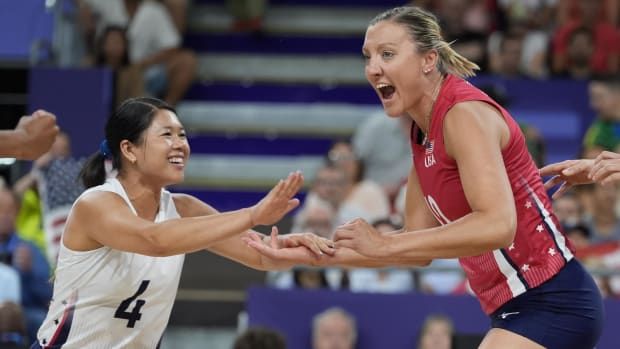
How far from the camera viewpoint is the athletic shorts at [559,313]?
12.4 ft

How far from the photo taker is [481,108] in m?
3.73

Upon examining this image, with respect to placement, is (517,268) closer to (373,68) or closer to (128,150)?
(373,68)

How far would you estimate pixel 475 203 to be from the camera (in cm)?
358

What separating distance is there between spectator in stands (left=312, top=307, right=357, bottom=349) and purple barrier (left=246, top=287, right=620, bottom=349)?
121mm

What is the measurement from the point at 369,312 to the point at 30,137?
284cm

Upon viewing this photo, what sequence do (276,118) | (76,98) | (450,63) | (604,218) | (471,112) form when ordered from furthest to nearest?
(276,118)
(76,98)
(604,218)
(450,63)
(471,112)

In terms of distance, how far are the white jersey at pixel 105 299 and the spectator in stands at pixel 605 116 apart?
5.49 meters

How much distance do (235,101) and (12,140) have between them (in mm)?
6236

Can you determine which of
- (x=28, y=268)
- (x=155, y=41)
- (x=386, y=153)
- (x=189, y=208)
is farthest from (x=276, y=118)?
(x=189, y=208)

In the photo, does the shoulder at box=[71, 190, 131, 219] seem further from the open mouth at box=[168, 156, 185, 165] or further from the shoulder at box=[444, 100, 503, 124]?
the shoulder at box=[444, 100, 503, 124]

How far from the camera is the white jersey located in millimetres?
4129

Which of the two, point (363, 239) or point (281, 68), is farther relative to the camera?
point (281, 68)

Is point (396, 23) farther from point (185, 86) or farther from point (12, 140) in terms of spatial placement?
point (185, 86)

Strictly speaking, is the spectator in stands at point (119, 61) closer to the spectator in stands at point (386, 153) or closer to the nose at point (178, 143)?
the spectator in stands at point (386, 153)
